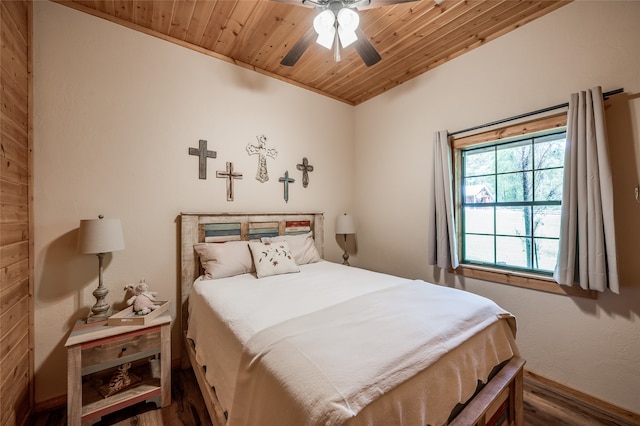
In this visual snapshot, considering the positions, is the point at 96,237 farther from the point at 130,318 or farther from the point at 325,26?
the point at 325,26

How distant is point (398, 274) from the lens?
305 cm

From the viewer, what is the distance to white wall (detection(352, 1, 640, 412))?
168cm

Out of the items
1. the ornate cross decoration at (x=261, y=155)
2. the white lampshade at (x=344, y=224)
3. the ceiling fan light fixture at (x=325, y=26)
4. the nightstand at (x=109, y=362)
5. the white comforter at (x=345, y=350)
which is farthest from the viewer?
the white lampshade at (x=344, y=224)

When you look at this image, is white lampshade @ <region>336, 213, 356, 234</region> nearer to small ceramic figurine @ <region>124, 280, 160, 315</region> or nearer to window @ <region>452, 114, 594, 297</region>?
window @ <region>452, 114, 594, 297</region>

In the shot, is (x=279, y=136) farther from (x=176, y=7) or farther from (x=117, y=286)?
A: (x=117, y=286)

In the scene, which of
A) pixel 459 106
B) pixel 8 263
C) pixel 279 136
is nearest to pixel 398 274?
pixel 459 106

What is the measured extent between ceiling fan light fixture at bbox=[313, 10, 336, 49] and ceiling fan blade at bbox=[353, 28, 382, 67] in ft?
0.59

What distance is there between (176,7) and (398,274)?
3250 millimetres

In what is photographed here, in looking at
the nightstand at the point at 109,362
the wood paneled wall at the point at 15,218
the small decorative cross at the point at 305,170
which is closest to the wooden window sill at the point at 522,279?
the small decorative cross at the point at 305,170

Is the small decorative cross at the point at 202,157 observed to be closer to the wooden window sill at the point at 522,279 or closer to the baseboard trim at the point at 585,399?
the wooden window sill at the point at 522,279

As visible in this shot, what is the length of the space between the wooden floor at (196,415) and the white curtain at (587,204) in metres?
0.83

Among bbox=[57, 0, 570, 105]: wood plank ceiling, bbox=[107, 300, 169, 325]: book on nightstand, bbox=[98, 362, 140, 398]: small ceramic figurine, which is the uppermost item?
bbox=[57, 0, 570, 105]: wood plank ceiling

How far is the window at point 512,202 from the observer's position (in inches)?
81.4

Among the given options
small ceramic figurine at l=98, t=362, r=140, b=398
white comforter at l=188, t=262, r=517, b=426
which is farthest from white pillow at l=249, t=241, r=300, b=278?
small ceramic figurine at l=98, t=362, r=140, b=398
